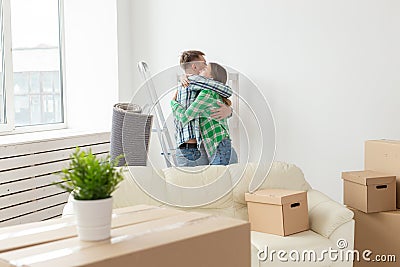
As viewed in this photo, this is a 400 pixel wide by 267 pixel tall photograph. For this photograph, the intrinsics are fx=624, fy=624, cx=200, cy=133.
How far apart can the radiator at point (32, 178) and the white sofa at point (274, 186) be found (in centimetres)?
112

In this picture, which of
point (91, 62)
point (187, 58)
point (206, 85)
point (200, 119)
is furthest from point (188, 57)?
point (91, 62)

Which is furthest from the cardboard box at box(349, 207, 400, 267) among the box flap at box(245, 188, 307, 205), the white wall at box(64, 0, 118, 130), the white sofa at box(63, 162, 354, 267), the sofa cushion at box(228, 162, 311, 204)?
the white wall at box(64, 0, 118, 130)

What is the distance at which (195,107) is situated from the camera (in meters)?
3.35

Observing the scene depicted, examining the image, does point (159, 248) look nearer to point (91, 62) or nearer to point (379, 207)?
point (379, 207)

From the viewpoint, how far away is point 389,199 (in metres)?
3.48

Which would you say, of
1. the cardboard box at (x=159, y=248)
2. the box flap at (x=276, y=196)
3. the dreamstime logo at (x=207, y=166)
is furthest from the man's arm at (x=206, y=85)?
the cardboard box at (x=159, y=248)

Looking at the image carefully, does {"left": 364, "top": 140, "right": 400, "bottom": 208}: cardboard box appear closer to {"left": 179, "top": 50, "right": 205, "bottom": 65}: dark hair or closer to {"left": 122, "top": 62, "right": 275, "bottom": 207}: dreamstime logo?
{"left": 122, "top": 62, "right": 275, "bottom": 207}: dreamstime logo

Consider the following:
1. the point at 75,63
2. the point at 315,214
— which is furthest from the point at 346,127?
the point at 75,63

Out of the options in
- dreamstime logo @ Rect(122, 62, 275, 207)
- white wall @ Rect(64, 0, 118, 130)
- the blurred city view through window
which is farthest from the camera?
white wall @ Rect(64, 0, 118, 130)

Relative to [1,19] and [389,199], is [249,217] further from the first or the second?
[1,19]

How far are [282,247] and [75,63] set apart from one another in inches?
115

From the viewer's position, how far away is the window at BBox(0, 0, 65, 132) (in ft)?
15.4

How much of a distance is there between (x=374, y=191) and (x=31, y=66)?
114 inches

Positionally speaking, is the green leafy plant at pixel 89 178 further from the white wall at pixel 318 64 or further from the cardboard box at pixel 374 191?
the white wall at pixel 318 64
